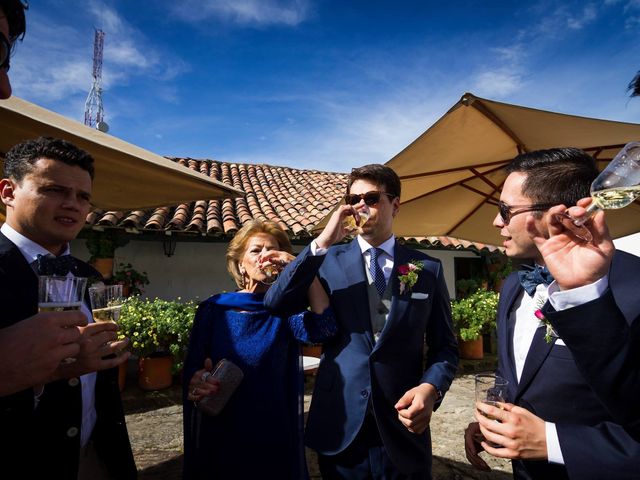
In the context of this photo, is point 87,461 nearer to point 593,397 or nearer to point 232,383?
point 232,383

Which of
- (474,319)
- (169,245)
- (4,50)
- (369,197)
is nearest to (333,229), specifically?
(369,197)

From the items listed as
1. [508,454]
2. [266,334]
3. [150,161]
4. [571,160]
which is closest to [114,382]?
[266,334]

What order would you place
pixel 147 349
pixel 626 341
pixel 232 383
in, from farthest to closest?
pixel 147 349, pixel 232 383, pixel 626 341

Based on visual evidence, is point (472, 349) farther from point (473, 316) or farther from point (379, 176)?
point (379, 176)

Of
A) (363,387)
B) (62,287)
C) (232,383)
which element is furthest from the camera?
(232,383)

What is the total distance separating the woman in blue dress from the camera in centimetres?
217

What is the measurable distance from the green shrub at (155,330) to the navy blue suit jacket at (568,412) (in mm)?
5597

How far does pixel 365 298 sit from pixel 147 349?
5.46 metres

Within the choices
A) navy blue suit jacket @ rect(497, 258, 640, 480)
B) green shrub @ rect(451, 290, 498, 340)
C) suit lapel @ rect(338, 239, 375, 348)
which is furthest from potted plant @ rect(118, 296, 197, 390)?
green shrub @ rect(451, 290, 498, 340)

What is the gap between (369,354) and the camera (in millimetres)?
2006

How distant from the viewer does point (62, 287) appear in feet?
3.99

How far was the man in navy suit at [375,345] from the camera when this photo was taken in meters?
1.91

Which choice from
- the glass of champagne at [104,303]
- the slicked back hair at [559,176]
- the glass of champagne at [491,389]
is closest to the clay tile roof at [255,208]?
the slicked back hair at [559,176]

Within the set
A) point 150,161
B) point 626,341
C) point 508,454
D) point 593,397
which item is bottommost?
point 508,454
